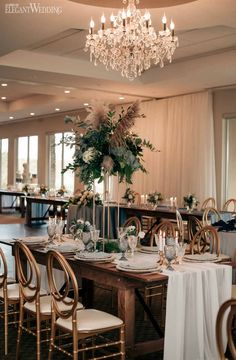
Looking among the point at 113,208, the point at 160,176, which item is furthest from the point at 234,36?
the point at 160,176

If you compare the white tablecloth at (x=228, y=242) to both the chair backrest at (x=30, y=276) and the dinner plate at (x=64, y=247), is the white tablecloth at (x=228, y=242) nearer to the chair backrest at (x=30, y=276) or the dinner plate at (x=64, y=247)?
the dinner plate at (x=64, y=247)

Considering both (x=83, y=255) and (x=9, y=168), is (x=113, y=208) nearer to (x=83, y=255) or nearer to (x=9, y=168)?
(x=83, y=255)

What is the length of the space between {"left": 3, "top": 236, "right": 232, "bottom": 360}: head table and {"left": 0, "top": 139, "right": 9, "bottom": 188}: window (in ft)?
53.2

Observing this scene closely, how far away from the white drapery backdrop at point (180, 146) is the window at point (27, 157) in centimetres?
596

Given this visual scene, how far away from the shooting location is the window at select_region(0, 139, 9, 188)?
64.3 feet

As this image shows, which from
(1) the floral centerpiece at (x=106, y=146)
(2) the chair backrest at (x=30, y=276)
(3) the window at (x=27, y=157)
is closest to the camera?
(2) the chair backrest at (x=30, y=276)

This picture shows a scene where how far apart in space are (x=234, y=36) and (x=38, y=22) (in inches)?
130

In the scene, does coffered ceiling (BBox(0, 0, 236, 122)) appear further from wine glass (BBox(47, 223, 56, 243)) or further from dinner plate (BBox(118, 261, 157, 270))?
dinner plate (BBox(118, 261, 157, 270))

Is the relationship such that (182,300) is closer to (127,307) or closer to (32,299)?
(127,307)

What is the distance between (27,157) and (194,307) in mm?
15265

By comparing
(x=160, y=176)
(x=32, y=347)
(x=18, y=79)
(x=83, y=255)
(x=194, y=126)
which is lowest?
(x=32, y=347)

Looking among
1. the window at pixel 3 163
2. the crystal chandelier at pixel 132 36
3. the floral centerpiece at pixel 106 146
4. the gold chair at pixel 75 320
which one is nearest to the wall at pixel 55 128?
the window at pixel 3 163

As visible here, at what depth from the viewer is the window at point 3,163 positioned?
64.3 feet

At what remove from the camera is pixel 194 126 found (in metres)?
11.1
